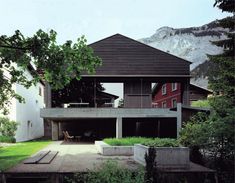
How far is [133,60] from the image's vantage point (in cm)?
3111

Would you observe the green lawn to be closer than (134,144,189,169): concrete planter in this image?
No

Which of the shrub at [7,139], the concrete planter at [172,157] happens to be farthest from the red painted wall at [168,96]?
the concrete planter at [172,157]

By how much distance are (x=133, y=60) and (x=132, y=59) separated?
12cm

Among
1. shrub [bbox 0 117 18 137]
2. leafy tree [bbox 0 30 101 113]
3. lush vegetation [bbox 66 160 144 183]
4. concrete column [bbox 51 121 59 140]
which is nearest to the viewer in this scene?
lush vegetation [bbox 66 160 144 183]

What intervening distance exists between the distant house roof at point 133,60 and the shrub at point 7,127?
26.0 ft

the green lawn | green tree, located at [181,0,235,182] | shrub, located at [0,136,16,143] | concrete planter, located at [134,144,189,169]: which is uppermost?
green tree, located at [181,0,235,182]

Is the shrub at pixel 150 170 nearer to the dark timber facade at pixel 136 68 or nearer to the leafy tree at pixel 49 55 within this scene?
the leafy tree at pixel 49 55

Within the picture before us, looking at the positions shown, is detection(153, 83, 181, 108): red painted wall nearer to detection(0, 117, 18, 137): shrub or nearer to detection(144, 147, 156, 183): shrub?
detection(0, 117, 18, 137): shrub

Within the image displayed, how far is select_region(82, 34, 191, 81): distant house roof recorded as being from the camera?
1210 inches

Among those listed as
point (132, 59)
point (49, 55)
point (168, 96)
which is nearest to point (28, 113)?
point (132, 59)

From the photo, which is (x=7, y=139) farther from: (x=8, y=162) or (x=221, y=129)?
(x=221, y=129)

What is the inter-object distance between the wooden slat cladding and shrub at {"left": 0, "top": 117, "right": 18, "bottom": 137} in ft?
26.2

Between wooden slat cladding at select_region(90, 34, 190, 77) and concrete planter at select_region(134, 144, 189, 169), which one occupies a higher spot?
wooden slat cladding at select_region(90, 34, 190, 77)

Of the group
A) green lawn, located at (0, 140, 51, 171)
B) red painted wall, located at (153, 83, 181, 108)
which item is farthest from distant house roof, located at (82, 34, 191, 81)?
green lawn, located at (0, 140, 51, 171)
